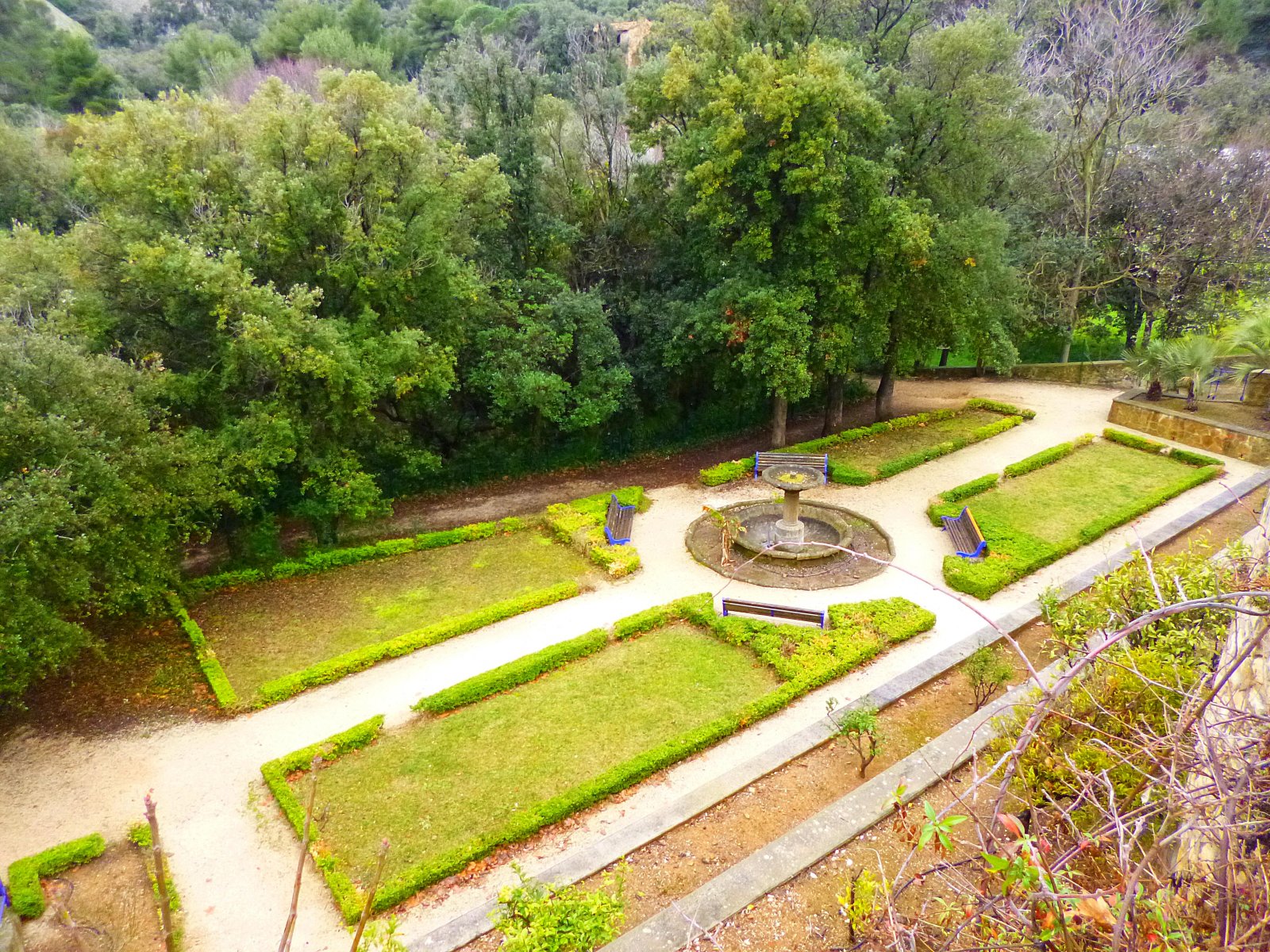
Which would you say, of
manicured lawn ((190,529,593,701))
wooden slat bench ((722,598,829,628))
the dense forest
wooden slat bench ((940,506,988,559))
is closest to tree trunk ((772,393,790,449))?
the dense forest

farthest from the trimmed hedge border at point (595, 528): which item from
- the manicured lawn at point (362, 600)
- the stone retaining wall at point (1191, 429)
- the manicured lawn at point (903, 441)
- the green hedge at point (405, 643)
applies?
the stone retaining wall at point (1191, 429)

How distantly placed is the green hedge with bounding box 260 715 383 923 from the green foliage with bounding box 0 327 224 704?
401cm

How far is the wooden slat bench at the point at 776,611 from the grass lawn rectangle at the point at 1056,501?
364 centimetres

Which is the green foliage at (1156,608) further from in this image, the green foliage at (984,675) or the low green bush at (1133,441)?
the low green bush at (1133,441)

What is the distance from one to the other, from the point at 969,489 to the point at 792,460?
476cm

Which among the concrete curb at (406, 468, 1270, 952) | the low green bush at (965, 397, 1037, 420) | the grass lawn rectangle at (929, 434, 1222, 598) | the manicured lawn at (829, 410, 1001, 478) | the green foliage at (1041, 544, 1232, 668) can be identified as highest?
the green foliage at (1041, 544, 1232, 668)

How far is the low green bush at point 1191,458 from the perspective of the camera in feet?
67.6

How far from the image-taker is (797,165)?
20.1m

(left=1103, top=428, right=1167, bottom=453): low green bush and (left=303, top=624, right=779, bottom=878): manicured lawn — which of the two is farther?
(left=1103, top=428, right=1167, bottom=453): low green bush

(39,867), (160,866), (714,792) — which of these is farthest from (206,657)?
(160,866)

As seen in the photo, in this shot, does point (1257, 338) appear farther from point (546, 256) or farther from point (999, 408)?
point (546, 256)

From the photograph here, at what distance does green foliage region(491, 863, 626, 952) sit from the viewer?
21.3 ft

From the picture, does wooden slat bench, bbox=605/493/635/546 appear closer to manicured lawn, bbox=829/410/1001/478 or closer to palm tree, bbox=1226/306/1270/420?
manicured lawn, bbox=829/410/1001/478

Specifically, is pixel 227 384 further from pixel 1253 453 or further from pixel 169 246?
pixel 1253 453
